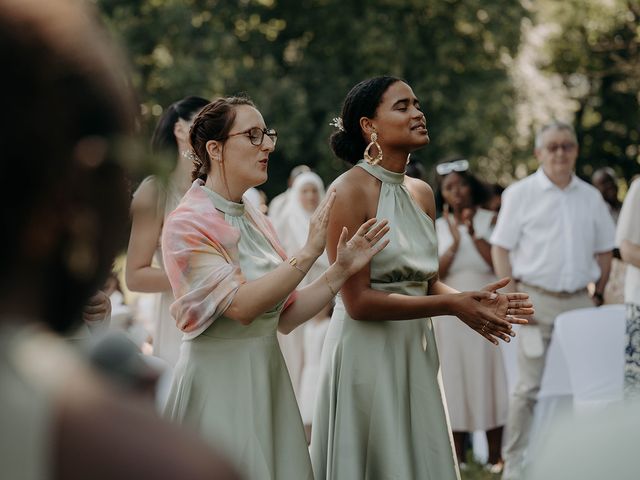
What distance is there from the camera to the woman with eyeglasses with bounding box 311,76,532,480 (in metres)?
4.65

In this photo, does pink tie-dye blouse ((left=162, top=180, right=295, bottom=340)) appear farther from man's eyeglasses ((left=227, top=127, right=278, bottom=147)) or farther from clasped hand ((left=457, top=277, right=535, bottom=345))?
clasped hand ((left=457, top=277, right=535, bottom=345))

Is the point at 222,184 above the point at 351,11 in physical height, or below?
below

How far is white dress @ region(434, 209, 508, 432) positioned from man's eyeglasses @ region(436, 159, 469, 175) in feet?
1.47

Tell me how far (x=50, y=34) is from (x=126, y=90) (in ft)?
0.35

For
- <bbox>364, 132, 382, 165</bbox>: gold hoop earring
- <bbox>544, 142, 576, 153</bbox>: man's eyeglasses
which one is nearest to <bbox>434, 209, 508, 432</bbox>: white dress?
<bbox>544, 142, 576, 153</bbox>: man's eyeglasses

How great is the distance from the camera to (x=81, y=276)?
3.30 ft

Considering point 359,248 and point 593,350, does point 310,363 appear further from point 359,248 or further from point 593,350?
point 359,248

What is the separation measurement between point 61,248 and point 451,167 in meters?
8.37

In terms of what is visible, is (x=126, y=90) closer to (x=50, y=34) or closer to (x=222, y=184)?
(x=50, y=34)

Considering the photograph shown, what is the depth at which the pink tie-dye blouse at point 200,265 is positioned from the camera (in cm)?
400

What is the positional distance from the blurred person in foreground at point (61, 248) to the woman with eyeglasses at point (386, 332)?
3.56 meters

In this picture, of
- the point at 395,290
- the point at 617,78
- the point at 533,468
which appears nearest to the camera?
the point at 533,468

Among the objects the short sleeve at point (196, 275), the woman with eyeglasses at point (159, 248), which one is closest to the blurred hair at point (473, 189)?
the woman with eyeglasses at point (159, 248)

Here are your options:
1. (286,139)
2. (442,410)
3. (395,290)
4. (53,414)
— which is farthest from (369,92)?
(286,139)
